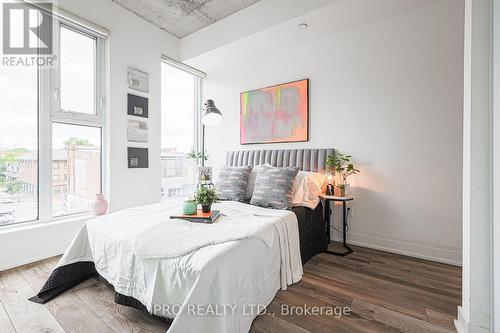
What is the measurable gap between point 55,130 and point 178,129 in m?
1.81

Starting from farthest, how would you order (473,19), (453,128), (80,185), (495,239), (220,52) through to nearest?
(220,52) → (80,185) → (453,128) → (473,19) → (495,239)

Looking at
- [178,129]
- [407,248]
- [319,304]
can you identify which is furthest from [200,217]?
[178,129]

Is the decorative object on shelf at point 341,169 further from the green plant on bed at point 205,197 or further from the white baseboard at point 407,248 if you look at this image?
the green plant on bed at point 205,197

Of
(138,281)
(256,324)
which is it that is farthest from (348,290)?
(138,281)

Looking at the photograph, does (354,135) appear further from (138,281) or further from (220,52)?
(138,281)

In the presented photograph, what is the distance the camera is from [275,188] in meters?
2.51

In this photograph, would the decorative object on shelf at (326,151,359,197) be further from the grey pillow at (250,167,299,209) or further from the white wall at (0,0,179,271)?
the white wall at (0,0,179,271)

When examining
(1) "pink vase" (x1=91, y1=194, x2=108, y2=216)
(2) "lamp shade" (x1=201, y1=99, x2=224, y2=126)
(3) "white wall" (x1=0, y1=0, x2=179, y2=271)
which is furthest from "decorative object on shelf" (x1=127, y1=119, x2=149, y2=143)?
(2) "lamp shade" (x1=201, y1=99, x2=224, y2=126)

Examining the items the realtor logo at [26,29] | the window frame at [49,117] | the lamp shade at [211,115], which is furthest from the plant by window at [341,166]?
the realtor logo at [26,29]

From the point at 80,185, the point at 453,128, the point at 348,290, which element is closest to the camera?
the point at 348,290

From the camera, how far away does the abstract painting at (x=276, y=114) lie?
10.7 ft

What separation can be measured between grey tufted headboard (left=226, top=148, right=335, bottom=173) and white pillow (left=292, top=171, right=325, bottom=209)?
0.32m

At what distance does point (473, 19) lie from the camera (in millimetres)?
1380

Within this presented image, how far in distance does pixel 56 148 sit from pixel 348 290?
3.46 metres
